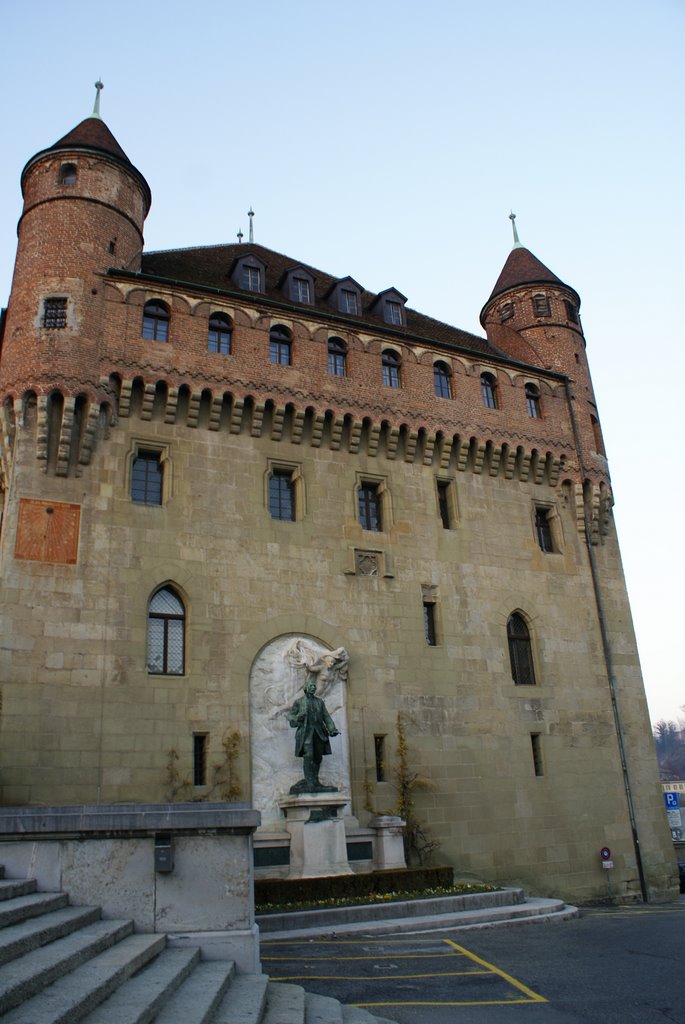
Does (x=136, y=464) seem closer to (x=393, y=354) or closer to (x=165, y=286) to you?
(x=165, y=286)

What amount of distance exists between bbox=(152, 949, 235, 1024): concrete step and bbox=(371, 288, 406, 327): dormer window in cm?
2170

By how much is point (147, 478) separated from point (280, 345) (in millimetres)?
5771

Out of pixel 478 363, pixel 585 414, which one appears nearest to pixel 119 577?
pixel 478 363

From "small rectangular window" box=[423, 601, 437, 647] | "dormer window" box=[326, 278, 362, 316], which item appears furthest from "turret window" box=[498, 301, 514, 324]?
"small rectangular window" box=[423, 601, 437, 647]

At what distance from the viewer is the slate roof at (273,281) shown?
77.6 ft

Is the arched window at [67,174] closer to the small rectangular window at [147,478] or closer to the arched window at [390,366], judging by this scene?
the small rectangular window at [147,478]

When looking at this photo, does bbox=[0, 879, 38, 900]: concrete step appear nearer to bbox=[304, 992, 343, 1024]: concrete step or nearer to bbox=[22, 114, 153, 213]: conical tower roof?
bbox=[304, 992, 343, 1024]: concrete step

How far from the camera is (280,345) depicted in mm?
22906

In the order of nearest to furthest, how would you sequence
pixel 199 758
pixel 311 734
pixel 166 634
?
pixel 311 734
pixel 199 758
pixel 166 634

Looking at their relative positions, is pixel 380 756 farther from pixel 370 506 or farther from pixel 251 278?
pixel 251 278

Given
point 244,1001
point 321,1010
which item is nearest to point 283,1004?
point 321,1010

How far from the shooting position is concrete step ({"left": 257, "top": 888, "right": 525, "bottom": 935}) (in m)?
13.3

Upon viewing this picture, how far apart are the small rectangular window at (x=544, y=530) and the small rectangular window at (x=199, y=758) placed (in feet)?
41.4

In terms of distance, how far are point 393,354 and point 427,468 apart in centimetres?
377
